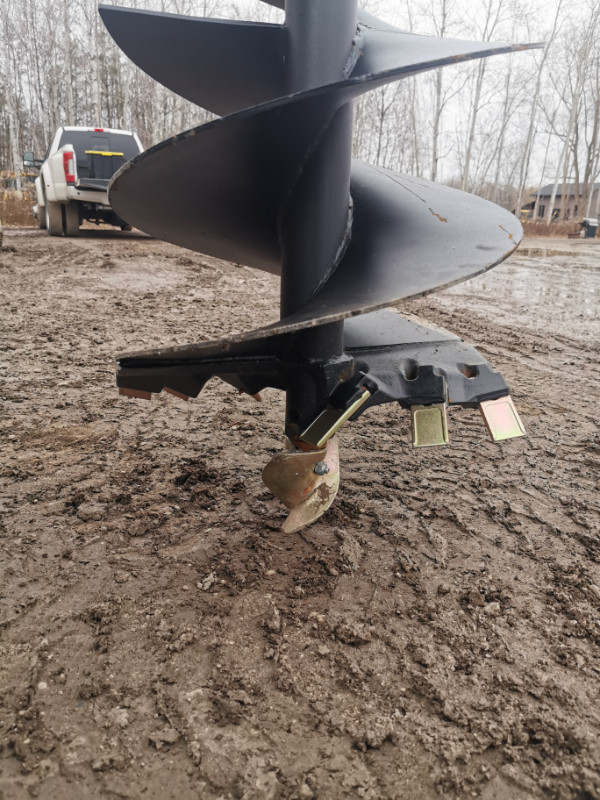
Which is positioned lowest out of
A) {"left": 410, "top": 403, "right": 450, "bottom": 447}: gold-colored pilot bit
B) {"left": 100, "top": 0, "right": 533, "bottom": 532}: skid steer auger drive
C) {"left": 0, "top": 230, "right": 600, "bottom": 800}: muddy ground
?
{"left": 0, "top": 230, "right": 600, "bottom": 800}: muddy ground

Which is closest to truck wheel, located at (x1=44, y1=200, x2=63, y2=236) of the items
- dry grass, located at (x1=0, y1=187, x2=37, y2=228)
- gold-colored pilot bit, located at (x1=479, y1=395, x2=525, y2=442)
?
dry grass, located at (x1=0, y1=187, x2=37, y2=228)

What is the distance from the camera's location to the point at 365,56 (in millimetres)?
1735

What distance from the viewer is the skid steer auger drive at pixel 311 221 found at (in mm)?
1603

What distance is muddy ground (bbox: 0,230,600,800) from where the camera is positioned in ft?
3.88

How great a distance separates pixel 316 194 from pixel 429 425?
82cm

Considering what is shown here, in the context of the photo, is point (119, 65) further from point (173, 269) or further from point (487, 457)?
point (487, 457)

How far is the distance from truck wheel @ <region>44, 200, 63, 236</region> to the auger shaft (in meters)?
9.50

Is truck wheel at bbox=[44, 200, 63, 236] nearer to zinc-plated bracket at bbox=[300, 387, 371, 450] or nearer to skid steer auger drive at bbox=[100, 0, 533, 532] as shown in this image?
skid steer auger drive at bbox=[100, 0, 533, 532]

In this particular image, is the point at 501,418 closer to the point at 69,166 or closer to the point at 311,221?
the point at 311,221

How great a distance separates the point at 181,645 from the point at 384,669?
53 cm

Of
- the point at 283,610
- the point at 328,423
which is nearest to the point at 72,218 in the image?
the point at 328,423

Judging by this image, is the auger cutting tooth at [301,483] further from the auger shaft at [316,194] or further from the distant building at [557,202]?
the distant building at [557,202]

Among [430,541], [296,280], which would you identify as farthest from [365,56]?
[430,541]

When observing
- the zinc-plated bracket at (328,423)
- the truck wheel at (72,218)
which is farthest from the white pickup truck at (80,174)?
the zinc-plated bracket at (328,423)
